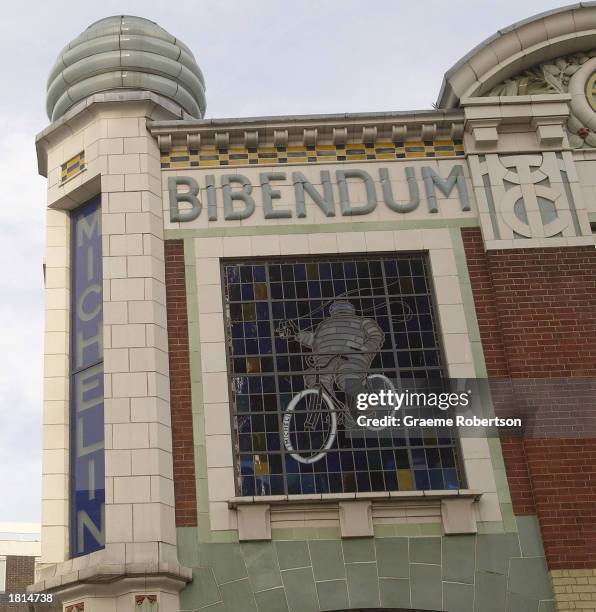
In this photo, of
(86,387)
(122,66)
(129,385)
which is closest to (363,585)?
(129,385)

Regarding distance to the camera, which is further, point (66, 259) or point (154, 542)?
point (66, 259)

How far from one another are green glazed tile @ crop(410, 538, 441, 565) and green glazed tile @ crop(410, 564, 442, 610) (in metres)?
0.09

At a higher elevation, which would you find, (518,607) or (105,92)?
(105,92)

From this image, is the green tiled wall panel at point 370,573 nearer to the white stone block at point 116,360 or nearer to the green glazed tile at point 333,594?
the green glazed tile at point 333,594

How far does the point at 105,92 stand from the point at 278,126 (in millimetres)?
3068

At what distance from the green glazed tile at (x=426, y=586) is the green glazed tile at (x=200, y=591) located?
2.67 m

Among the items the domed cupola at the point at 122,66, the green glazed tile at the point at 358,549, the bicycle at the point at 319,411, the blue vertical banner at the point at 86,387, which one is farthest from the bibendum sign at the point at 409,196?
the green glazed tile at the point at 358,549

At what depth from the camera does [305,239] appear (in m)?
17.0

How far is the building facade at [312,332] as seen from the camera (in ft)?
47.6

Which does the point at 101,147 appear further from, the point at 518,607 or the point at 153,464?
the point at 518,607

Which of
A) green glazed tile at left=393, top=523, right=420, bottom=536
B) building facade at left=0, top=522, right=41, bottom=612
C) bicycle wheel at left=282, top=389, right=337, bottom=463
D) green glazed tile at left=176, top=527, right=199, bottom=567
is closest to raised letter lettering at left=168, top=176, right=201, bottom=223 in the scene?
bicycle wheel at left=282, top=389, right=337, bottom=463

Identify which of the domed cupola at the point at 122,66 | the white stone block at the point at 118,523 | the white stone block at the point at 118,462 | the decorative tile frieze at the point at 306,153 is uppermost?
the domed cupola at the point at 122,66

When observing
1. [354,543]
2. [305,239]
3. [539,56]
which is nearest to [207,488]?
[354,543]

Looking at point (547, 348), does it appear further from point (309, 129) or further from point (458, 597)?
point (309, 129)
